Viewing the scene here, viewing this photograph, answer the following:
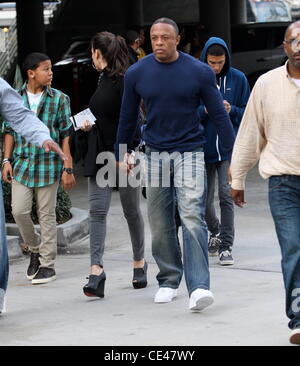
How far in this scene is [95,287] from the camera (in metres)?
6.95

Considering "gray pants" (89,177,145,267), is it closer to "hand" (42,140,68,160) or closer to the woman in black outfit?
the woman in black outfit

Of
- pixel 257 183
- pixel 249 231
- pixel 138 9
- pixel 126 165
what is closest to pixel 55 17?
pixel 138 9

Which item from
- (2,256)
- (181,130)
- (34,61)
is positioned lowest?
(2,256)

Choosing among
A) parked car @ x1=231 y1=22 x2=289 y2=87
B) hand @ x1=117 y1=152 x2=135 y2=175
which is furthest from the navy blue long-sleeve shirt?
parked car @ x1=231 y1=22 x2=289 y2=87

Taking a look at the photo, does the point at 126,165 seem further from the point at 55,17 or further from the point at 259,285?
the point at 55,17

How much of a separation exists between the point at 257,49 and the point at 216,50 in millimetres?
17213

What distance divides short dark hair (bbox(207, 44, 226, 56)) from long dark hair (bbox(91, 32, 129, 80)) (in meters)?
1.08

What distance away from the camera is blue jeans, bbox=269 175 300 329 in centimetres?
544

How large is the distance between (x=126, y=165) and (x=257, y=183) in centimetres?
595

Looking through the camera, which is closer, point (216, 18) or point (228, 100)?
point (228, 100)

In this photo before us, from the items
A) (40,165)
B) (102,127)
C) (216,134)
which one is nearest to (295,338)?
(102,127)

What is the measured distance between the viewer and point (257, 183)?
1260 centimetres

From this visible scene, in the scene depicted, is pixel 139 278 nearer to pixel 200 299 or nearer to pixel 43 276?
pixel 43 276

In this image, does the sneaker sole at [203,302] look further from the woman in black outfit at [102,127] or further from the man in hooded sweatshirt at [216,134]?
the man in hooded sweatshirt at [216,134]
